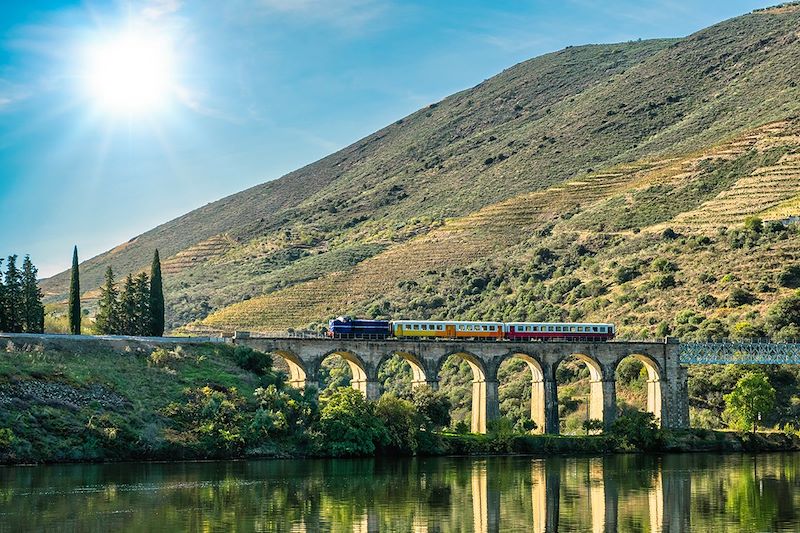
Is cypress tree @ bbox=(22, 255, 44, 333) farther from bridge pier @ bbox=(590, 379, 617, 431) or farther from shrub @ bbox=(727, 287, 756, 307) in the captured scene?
shrub @ bbox=(727, 287, 756, 307)

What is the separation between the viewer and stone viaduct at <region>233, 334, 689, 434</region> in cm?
7169

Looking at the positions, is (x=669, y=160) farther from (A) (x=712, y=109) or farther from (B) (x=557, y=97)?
(B) (x=557, y=97)

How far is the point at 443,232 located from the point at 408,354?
198ft

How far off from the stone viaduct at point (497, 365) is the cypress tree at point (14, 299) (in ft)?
47.2

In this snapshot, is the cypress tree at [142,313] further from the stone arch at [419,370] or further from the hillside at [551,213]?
the hillside at [551,213]

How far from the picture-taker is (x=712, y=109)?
146 metres

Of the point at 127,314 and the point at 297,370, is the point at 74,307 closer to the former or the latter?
the point at 127,314

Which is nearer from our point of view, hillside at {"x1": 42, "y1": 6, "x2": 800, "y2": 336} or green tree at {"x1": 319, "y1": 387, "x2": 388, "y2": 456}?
green tree at {"x1": 319, "y1": 387, "x2": 388, "y2": 456}

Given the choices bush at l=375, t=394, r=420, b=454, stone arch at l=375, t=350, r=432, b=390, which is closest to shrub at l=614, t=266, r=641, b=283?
A: stone arch at l=375, t=350, r=432, b=390

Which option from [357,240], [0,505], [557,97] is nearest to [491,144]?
[557,97]

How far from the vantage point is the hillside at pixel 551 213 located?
10369cm

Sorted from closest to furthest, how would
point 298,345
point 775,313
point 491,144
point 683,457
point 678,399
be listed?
point 683,457
point 298,345
point 678,399
point 775,313
point 491,144

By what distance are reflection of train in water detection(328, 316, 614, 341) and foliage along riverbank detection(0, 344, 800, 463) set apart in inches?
196

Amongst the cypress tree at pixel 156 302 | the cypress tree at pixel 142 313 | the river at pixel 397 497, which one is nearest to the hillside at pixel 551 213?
the cypress tree at pixel 142 313
